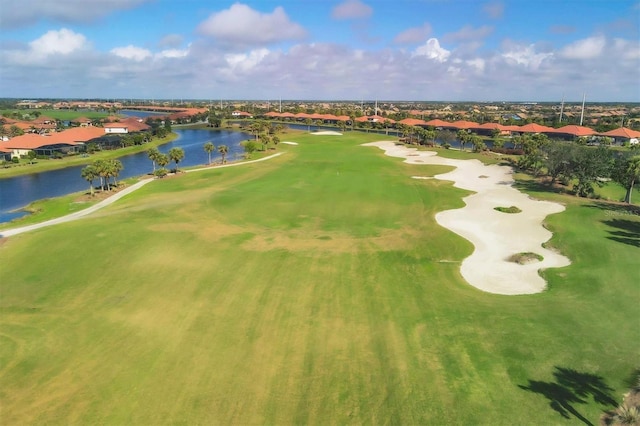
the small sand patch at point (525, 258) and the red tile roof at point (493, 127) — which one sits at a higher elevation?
the red tile roof at point (493, 127)

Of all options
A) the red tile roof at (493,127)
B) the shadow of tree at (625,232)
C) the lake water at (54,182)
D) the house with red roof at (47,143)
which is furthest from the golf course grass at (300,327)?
the red tile roof at (493,127)

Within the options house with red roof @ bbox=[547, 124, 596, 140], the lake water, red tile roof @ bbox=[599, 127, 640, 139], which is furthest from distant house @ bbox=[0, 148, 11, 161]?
red tile roof @ bbox=[599, 127, 640, 139]

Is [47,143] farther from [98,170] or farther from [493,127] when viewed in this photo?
[493,127]

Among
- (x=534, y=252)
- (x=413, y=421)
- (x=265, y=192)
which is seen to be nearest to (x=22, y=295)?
(x=413, y=421)

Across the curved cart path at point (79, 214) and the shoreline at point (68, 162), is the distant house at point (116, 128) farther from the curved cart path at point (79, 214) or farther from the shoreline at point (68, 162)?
the curved cart path at point (79, 214)

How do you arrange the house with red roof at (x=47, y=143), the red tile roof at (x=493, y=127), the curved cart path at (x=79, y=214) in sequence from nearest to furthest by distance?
the curved cart path at (x=79, y=214), the house with red roof at (x=47, y=143), the red tile roof at (x=493, y=127)

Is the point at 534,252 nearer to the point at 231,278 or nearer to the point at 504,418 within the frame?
the point at 504,418

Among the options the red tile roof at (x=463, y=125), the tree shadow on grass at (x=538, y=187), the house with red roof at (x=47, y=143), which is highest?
the red tile roof at (x=463, y=125)
